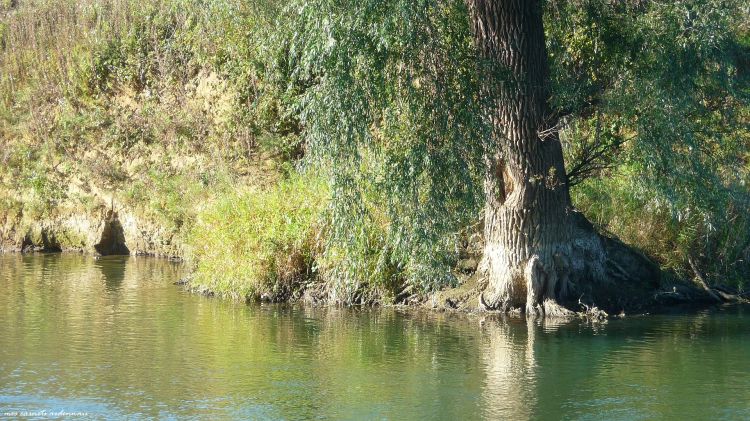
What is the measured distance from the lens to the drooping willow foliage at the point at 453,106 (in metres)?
13.1

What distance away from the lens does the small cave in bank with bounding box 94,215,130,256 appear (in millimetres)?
23750

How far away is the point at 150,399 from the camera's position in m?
10.5

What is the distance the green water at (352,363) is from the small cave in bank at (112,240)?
7098mm

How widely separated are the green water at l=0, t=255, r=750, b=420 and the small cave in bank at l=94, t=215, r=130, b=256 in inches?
279

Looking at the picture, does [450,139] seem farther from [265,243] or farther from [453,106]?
[265,243]

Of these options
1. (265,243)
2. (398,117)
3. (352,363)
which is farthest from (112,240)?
(352,363)

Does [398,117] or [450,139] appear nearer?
[450,139]

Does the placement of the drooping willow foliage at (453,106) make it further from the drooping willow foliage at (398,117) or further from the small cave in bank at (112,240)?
the small cave in bank at (112,240)

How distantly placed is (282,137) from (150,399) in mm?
13838

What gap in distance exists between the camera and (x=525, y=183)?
1462 cm

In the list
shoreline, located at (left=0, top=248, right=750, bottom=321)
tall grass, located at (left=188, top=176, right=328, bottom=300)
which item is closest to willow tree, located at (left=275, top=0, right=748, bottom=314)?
shoreline, located at (left=0, top=248, right=750, bottom=321)

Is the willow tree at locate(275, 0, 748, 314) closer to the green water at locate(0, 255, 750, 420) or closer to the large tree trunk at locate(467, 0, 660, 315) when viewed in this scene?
the large tree trunk at locate(467, 0, 660, 315)

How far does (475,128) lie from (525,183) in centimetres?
148

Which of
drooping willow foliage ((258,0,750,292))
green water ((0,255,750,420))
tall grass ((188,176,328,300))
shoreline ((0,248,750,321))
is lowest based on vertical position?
green water ((0,255,750,420))
